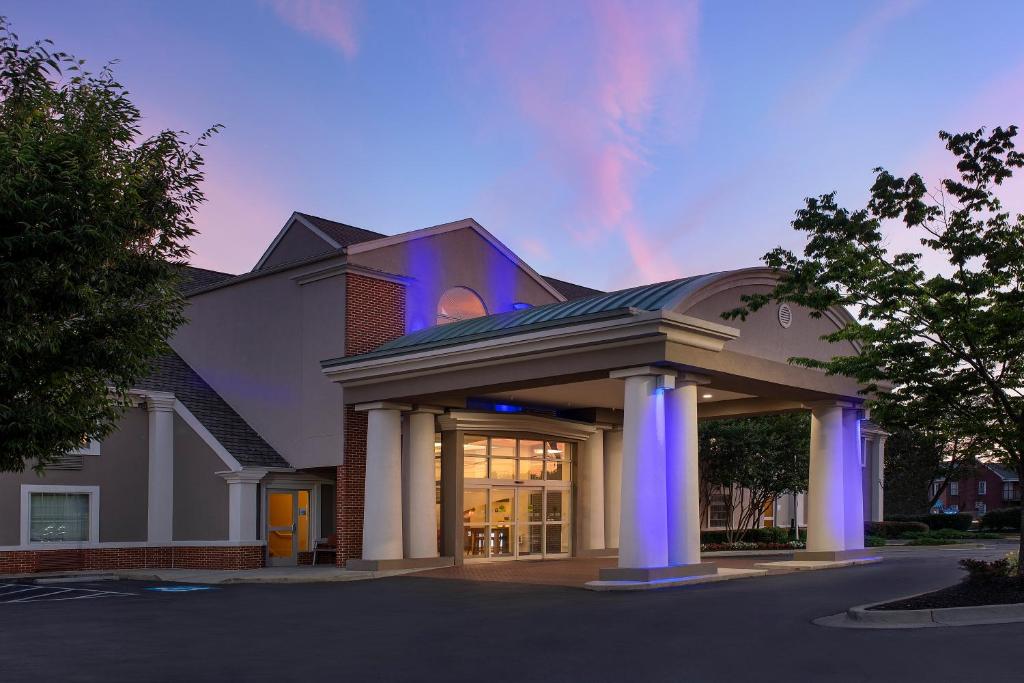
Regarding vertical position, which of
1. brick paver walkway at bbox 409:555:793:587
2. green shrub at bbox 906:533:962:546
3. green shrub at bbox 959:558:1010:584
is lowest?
green shrub at bbox 906:533:962:546

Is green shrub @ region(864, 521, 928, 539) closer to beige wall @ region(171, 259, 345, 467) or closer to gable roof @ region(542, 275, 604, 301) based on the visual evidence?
gable roof @ region(542, 275, 604, 301)

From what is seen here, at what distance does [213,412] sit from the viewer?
29.7 metres

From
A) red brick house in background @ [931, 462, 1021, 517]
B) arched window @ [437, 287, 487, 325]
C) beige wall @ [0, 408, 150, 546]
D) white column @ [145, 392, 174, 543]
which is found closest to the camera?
beige wall @ [0, 408, 150, 546]

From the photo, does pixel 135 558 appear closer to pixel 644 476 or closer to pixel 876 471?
pixel 644 476

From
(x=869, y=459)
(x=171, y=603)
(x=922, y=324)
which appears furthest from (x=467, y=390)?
(x=869, y=459)

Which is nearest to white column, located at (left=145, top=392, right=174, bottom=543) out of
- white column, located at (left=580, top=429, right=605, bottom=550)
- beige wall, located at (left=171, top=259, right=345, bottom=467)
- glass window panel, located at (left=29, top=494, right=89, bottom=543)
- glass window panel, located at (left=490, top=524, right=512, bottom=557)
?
glass window panel, located at (left=29, top=494, right=89, bottom=543)

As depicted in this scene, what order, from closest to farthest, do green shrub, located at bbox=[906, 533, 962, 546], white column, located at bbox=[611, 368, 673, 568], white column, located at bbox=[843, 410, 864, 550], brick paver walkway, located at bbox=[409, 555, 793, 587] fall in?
white column, located at bbox=[611, 368, 673, 568] < brick paver walkway, located at bbox=[409, 555, 793, 587] < white column, located at bbox=[843, 410, 864, 550] < green shrub, located at bbox=[906, 533, 962, 546]

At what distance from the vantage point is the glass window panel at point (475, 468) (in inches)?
1110

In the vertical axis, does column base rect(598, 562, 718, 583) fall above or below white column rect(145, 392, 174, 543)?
below

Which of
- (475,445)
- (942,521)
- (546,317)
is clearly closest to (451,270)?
(475,445)

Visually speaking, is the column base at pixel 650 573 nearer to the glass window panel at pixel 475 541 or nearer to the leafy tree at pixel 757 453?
the glass window panel at pixel 475 541

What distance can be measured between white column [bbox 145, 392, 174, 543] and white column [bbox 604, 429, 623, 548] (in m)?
11.8

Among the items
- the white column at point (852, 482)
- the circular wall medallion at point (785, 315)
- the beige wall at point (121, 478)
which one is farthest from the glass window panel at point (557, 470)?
the beige wall at point (121, 478)

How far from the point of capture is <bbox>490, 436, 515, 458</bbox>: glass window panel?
2861 centimetres
